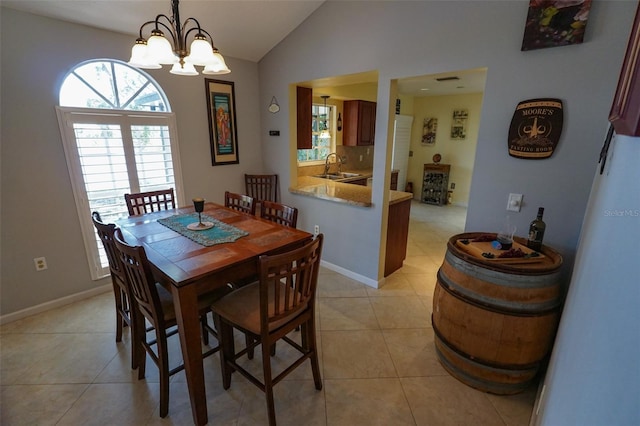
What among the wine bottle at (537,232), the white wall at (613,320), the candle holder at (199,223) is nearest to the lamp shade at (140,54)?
the candle holder at (199,223)

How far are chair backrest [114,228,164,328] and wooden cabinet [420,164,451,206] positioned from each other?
245 inches

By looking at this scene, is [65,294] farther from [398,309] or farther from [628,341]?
[628,341]

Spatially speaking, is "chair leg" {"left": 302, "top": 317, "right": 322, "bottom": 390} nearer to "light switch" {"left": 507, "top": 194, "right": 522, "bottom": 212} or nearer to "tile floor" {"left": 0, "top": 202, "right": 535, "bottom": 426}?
"tile floor" {"left": 0, "top": 202, "right": 535, "bottom": 426}

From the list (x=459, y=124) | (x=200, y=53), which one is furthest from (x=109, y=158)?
(x=459, y=124)

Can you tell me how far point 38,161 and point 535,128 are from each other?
3.81 m

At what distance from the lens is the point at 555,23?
1.66 meters


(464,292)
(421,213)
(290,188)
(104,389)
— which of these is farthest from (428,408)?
(421,213)

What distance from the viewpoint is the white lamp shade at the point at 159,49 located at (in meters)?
1.56

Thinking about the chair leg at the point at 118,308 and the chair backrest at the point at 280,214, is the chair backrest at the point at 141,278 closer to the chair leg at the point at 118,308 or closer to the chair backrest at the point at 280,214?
the chair leg at the point at 118,308

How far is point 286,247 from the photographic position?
1.81 m

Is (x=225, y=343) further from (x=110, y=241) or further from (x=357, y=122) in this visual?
→ (x=357, y=122)

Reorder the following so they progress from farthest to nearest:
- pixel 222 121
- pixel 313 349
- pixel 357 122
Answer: pixel 357 122, pixel 222 121, pixel 313 349

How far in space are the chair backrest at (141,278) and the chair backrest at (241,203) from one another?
1.17m

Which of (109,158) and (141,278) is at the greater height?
(109,158)
